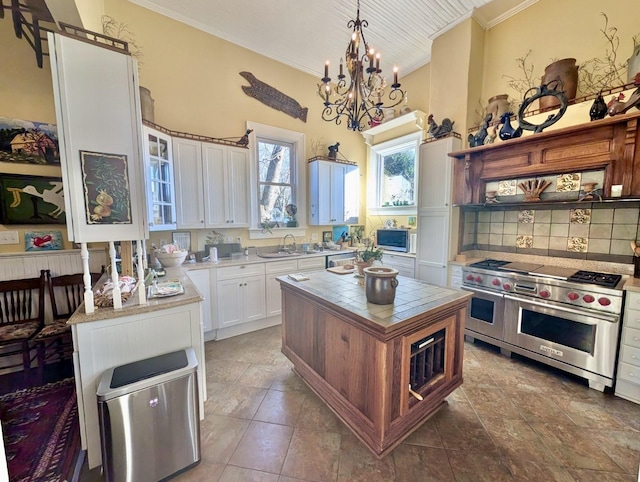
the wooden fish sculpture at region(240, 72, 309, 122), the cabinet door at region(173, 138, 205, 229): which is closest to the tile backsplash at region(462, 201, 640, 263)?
the wooden fish sculpture at region(240, 72, 309, 122)

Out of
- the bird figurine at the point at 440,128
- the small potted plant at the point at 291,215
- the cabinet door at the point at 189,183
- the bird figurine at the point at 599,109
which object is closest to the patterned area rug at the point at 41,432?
the cabinet door at the point at 189,183

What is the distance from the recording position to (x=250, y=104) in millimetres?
3715

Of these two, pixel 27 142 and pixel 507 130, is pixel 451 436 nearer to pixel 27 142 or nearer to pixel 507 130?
pixel 507 130

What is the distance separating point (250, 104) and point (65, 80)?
2.60 m

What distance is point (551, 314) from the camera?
2371mm

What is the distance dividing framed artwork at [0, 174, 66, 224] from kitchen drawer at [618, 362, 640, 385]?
→ 4966 mm

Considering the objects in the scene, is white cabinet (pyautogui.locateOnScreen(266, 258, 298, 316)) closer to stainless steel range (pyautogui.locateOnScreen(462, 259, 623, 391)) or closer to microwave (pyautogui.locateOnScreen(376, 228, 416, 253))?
microwave (pyautogui.locateOnScreen(376, 228, 416, 253))

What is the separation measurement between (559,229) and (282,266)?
3.18m

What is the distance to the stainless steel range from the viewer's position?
6.90ft

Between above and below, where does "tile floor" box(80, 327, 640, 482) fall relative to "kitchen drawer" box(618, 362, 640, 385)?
below

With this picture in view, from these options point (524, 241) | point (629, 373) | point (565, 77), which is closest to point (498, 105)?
point (565, 77)

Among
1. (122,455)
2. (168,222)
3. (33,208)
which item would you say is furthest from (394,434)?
(33,208)

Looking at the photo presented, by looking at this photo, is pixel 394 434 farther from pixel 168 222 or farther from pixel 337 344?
pixel 168 222

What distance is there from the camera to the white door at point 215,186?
10.7 ft
